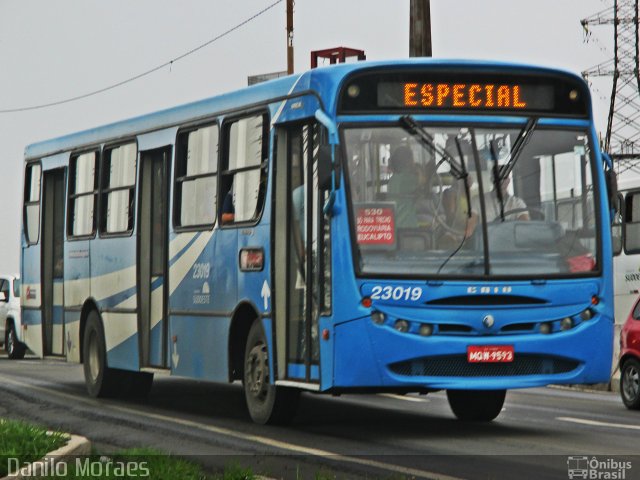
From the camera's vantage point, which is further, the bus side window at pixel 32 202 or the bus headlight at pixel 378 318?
the bus side window at pixel 32 202

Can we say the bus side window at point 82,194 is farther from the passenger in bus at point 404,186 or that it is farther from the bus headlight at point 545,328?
the bus headlight at point 545,328

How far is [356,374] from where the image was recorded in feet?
44.5

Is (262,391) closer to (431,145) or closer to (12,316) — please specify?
(431,145)

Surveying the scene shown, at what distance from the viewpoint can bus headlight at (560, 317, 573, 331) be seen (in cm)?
1404

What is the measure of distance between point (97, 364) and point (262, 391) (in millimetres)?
5268

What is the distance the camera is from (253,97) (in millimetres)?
15773

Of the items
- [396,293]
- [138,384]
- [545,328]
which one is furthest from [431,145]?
[138,384]

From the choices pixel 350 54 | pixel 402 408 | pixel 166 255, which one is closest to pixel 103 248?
pixel 166 255

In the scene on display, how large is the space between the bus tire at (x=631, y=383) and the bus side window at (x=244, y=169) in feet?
19.7

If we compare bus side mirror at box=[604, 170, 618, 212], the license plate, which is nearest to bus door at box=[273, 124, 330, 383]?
the license plate

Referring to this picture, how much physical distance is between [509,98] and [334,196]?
6.02ft

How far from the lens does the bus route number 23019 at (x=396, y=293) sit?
1364 centimetres

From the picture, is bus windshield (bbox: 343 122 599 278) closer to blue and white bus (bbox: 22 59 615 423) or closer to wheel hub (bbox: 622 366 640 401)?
blue and white bus (bbox: 22 59 615 423)

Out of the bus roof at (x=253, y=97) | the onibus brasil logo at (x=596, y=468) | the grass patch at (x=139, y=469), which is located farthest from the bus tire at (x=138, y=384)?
the onibus brasil logo at (x=596, y=468)
